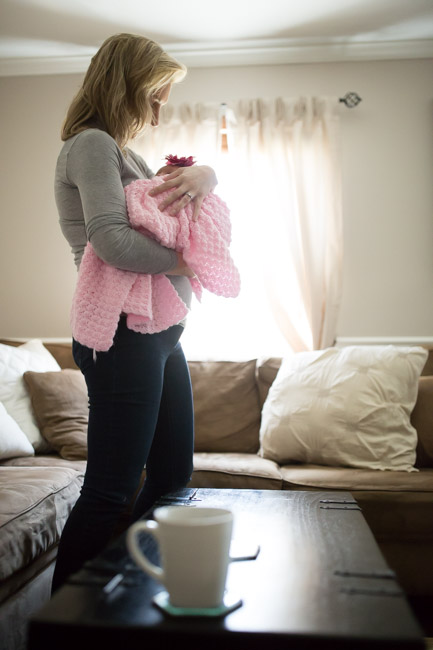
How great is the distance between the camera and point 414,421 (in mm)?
2268

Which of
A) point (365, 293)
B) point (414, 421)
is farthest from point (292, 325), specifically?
point (414, 421)

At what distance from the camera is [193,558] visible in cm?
67

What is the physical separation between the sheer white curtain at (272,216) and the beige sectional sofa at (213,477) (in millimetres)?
395

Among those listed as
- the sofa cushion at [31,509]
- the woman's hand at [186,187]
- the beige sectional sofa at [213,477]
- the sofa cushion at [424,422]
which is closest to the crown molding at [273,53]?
the beige sectional sofa at [213,477]

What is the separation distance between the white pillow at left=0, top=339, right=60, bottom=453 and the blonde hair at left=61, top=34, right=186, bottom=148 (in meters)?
1.29

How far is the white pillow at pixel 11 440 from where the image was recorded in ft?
6.72

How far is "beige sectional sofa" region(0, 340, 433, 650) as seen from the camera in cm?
137

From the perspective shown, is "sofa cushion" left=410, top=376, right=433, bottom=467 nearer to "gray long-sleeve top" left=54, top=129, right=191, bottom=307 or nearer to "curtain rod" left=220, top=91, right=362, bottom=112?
"gray long-sleeve top" left=54, top=129, right=191, bottom=307

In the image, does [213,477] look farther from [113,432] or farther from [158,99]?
[158,99]

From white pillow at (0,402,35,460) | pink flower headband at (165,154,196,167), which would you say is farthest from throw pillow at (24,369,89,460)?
pink flower headband at (165,154,196,167)

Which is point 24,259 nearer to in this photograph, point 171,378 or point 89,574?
point 171,378

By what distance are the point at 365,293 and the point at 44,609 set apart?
260cm

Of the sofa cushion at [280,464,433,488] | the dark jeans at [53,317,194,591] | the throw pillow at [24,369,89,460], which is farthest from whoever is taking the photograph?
the throw pillow at [24,369,89,460]

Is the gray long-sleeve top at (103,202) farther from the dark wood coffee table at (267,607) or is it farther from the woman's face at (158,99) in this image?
the dark wood coffee table at (267,607)
